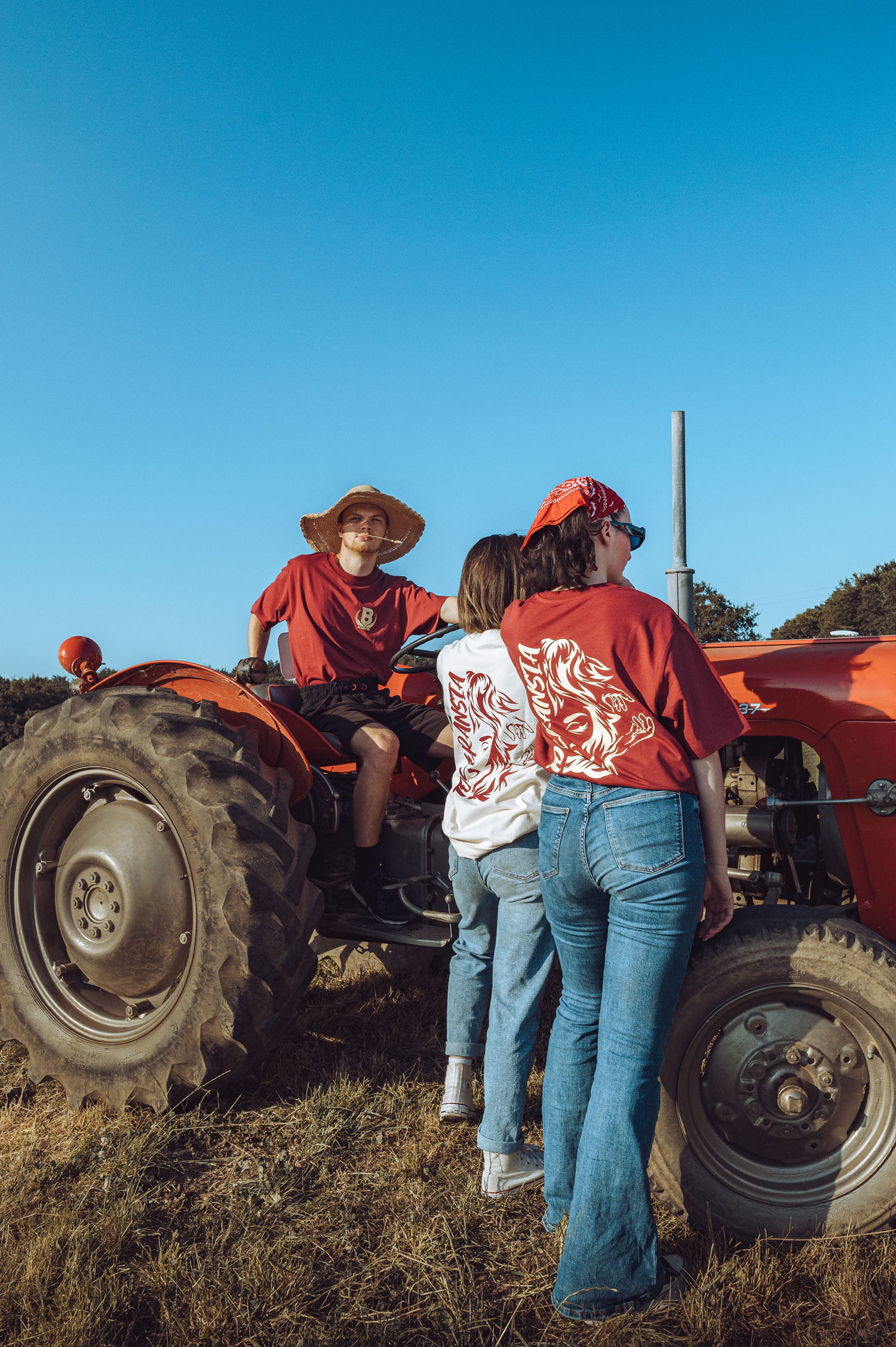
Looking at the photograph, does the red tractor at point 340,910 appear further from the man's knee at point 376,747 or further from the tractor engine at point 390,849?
the man's knee at point 376,747

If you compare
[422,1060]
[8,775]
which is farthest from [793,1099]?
[8,775]

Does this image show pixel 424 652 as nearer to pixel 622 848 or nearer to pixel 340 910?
pixel 340 910

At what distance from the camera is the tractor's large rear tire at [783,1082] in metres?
2.24

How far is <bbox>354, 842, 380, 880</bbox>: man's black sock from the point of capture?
3.25 m

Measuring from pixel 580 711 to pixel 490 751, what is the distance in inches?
19.9

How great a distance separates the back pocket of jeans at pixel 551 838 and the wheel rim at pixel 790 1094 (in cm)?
64

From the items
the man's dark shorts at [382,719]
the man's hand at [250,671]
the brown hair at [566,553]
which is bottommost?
the man's dark shorts at [382,719]

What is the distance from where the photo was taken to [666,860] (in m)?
1.89

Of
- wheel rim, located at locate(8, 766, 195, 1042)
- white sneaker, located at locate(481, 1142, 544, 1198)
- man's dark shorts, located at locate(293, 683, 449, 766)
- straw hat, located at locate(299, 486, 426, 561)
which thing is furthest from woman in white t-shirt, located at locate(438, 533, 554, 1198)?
straw hat, located at locate(299, 486, 426, 561)

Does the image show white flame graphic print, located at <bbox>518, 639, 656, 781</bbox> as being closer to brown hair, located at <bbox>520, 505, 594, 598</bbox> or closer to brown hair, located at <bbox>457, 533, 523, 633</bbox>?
brown hair, located at <bbox>520, 505, 594, 598</bbox>

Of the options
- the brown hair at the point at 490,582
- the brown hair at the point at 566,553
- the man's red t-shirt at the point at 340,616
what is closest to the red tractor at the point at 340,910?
the man's red t-shirt at the point at 340,616

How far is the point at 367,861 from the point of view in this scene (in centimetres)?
325

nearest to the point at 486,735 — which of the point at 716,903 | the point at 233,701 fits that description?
the point at 716,903

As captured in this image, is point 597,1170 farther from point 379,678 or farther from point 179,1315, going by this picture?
point 379,678
